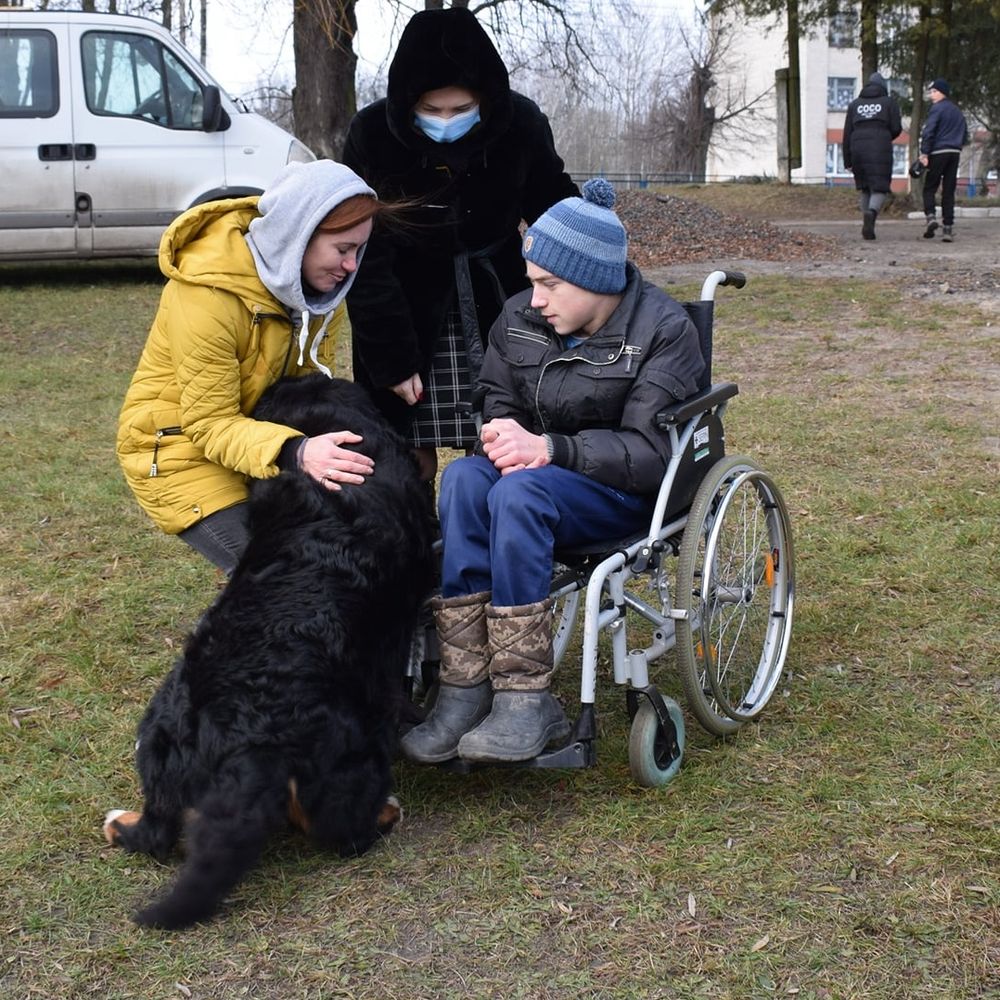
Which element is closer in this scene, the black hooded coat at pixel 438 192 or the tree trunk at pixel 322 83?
the black hooded coat at pixel 438 192

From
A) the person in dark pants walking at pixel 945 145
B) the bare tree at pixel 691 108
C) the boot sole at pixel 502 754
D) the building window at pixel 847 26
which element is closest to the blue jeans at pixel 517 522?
the boot sole at pixel 502 754

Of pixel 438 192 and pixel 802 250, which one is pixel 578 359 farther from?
pixel 802 250

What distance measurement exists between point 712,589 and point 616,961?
3.55 feet

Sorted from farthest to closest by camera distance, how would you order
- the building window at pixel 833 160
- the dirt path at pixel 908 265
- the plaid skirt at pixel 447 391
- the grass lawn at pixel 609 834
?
the building window at pixel 833 160, the dirt path at pixel 908 265, the plaid skirt at pixel 447 391, the grass lawn at pixel 609 834

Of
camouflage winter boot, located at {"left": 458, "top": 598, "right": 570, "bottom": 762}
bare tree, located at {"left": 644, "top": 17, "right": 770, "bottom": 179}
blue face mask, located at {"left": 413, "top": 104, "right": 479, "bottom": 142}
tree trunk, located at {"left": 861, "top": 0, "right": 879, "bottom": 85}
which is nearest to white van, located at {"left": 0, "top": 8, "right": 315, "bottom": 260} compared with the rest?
blue face mask, located at {"left": 413, "top": 104, "right": 479, "bottom": 142}

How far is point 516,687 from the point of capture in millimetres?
2721

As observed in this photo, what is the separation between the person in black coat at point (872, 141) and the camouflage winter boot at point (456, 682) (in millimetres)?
13476

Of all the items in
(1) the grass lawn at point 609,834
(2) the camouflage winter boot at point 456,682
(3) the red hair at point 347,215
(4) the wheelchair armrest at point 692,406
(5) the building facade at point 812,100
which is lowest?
(1) the grass lawn at point 609,834

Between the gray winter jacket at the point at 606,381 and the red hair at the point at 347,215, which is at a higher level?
the red hair at the point at 347,215

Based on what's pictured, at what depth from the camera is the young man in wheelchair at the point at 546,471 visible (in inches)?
107

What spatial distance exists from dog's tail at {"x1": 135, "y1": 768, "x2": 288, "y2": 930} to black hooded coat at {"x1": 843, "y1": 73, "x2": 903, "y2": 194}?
1417 cm

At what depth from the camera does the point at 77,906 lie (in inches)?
98.9

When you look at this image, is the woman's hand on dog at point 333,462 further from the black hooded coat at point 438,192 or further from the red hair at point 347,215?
the black hooded coat at point 438,192

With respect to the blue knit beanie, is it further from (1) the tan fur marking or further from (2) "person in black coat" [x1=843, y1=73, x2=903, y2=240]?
(2) "person in black coat" [x1=843, y1=73, x2=903, y2=240]
